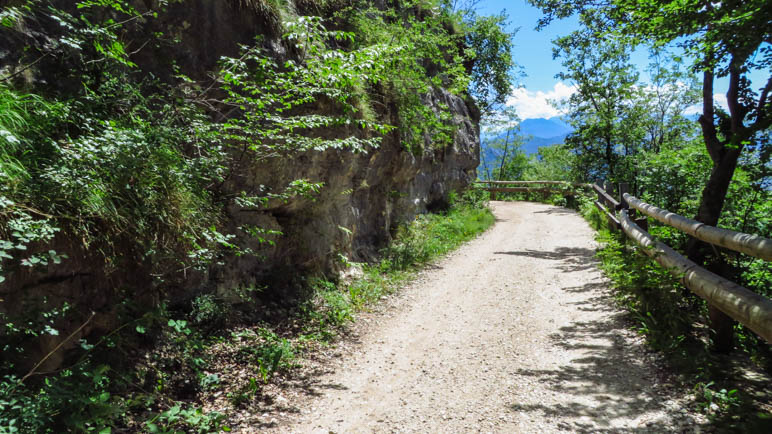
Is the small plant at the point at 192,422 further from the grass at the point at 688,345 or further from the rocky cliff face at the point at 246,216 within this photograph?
the grass at the point at 688,345

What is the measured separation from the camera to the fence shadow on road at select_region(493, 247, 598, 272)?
8.74 m

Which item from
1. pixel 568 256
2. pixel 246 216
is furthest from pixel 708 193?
pixel 246 216

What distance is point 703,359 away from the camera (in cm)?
396

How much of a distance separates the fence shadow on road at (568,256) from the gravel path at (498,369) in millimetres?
764

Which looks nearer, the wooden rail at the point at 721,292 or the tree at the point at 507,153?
the wooden rail at the point at 721,292

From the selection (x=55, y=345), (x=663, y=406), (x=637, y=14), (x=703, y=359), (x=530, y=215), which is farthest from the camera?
(x=530, y=215)

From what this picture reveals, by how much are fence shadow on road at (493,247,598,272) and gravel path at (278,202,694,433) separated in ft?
2.51

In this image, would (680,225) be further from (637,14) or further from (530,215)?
(530,215)

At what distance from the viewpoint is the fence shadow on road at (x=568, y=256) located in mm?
8742

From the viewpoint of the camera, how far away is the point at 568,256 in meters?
9.79

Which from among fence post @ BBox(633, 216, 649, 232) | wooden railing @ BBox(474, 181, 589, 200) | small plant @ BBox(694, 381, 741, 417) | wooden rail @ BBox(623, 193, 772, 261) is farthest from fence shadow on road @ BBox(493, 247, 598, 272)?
wooden railing @ BBox(474, 181, 589, 200)

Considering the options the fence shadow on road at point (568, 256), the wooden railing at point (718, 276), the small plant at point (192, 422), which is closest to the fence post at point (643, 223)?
the wooden railing at point (718, 276)

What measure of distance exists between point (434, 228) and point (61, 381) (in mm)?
10288

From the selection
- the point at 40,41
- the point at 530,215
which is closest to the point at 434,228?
the point at 530,215
